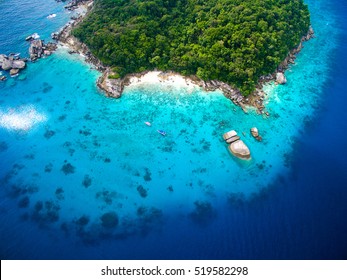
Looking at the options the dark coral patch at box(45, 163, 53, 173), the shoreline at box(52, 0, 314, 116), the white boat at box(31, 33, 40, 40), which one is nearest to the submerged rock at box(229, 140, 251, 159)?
the shoreline at box(52, 0, 314, 116)

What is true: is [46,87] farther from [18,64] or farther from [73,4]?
[73,4]

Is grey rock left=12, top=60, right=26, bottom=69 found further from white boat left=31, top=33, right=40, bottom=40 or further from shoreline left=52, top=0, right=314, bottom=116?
white boat left=31, top=33, right=40, bottom=40

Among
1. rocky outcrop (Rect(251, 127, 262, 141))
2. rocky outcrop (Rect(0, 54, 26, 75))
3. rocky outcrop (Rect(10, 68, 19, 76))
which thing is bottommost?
rocky outcrop (Rect(251, 127, 262, 141))

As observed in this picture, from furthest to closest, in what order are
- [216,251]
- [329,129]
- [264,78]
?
[264,78] → [329,129] → [216,251]

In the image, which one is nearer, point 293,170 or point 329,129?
point 293,170

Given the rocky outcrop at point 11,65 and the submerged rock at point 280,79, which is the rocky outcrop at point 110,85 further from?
the submerged rock at point 280,79

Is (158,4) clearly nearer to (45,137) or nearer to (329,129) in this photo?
(45,137)

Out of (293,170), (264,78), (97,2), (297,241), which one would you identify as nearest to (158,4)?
(97,2)
